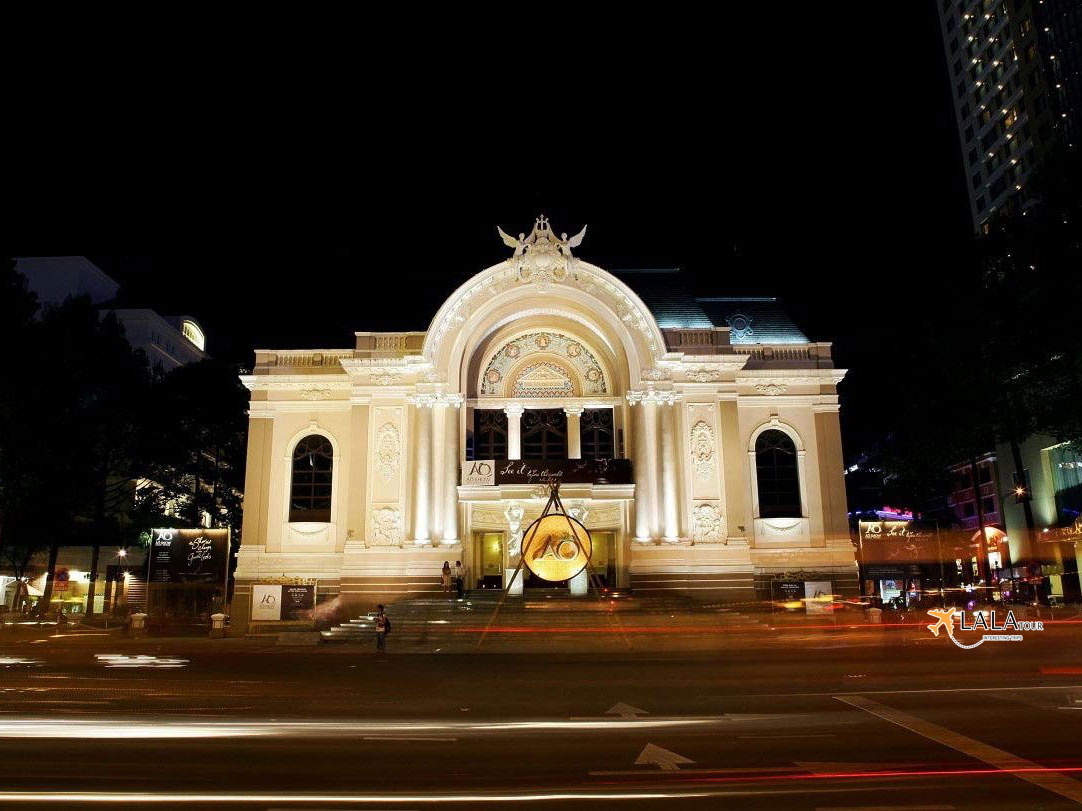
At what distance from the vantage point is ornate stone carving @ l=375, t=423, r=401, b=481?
1464 inches

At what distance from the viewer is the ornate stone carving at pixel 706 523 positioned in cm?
3628

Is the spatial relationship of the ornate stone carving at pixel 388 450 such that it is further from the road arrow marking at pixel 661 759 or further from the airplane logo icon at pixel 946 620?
the road arrow marking at pixel 661 759

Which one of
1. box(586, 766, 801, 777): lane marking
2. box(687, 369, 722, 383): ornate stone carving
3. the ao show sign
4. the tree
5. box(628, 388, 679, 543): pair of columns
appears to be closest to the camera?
box(586, 766, 801, 777): lane marking

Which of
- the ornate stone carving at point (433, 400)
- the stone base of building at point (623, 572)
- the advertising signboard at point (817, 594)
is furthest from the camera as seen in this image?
the ornate stone carving at point (433, 400)

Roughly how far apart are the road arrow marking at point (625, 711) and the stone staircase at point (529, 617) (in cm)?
1516

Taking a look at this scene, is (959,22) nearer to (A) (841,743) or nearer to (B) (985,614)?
(B) (985,614)

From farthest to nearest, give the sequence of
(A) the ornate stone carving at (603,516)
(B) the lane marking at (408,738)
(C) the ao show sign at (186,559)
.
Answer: (A) the ornate stone carving at (603,516) → (C) the ao show sign at (186,559) → (B) the lane marking at (408,738)

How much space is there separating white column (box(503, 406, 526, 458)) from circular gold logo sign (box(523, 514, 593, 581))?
43.8ft

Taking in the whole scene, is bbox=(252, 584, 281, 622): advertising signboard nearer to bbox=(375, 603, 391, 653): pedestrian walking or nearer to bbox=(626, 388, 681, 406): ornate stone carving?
bbox=(375, 603, 391, 653): pedestrian walking

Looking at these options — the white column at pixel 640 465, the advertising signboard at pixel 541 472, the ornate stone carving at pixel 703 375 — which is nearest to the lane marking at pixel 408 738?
the advertising signboard at pixel 541 472

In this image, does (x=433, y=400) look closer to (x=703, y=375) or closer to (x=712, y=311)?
(x=703, y=375)

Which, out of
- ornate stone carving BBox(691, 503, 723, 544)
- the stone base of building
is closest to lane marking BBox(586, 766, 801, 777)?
the stone base of building

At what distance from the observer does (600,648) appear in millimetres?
26703

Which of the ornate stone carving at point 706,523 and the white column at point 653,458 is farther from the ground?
the white column at point 653,458
